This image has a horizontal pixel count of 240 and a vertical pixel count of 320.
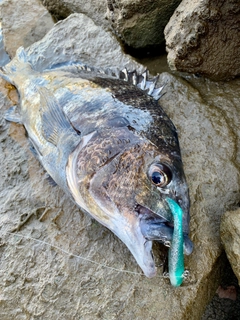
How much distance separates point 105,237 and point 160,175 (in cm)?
86

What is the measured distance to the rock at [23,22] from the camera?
4.88 m

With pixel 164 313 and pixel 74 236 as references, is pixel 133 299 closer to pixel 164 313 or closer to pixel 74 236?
pixel 164 313

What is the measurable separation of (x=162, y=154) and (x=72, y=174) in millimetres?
701

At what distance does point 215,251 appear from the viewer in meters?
3.10

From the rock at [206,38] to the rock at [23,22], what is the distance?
199 cm

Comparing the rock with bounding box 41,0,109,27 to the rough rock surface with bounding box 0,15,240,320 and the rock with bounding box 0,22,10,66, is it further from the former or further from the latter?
the rough rock surface with bounding box 0,15,240,320

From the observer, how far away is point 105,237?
126 inches

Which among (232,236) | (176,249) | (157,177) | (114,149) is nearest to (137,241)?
(176,249)

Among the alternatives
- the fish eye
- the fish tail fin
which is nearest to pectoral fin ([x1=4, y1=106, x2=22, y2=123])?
the fish tail fin

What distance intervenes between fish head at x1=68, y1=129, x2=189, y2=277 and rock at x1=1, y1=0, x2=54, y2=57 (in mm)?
2607

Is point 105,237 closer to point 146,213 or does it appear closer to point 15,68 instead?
point 146,213

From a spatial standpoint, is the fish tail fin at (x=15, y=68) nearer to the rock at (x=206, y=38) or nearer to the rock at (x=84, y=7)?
the rock at (x=84, y=7)

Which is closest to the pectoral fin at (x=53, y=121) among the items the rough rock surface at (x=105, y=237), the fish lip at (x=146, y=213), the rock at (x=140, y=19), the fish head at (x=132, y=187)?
the fish head at (x=132, y=187)

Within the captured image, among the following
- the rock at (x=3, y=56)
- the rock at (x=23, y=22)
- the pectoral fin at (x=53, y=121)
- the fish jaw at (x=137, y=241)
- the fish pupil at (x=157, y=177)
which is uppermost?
the rock at (x=23, y=22)
